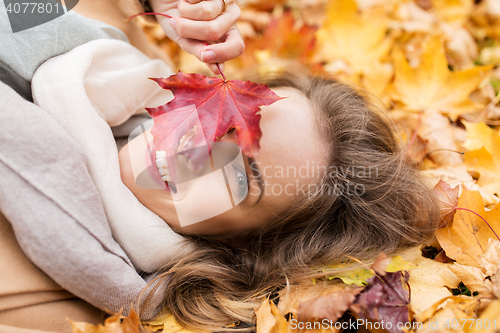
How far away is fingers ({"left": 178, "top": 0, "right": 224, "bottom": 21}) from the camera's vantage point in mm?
953

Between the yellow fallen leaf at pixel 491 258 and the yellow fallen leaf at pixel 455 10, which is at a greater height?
the yellow fallen leaf at pixel 455 10

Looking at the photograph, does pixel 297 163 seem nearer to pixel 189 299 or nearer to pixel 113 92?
pixel 189 299

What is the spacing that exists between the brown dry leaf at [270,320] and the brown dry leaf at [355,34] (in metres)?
1.30

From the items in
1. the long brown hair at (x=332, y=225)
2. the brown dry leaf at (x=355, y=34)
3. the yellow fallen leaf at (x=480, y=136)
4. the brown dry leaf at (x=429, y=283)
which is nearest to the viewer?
the brown dry leaf at (x=429, y=283)

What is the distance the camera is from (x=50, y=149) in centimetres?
86

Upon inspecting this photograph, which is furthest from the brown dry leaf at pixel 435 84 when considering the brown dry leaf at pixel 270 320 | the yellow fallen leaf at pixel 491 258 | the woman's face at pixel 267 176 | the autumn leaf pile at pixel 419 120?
the brown dry leaf at pixel 270 320

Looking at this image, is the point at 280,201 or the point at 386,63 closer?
the point at 280,201

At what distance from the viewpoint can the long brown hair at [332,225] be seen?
1075mm

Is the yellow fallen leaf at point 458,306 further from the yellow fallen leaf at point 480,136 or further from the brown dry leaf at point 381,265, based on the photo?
the yellow fallen leaf at point 480,136

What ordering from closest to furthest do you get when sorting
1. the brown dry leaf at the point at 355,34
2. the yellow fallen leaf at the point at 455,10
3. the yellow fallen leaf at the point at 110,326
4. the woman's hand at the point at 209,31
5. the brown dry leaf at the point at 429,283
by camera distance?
the yellow fallen leaf at the point at 110,326
the brown dry leaf at the point at 429,283
the woman's hand at the point at 209,31
the brown dry leaf at the point at 355,34
the yellow fallen leaf at the point at 455,10

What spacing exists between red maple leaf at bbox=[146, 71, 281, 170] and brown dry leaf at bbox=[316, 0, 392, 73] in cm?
102

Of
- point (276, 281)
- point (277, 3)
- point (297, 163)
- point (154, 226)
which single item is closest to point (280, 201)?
point (297, 163)

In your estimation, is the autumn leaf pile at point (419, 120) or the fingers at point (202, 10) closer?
the autumn leaf pile at point (419, 120)

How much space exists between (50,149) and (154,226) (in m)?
0.39
